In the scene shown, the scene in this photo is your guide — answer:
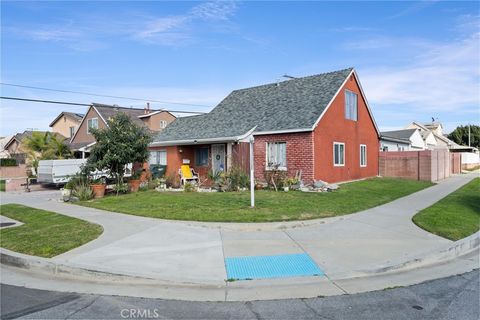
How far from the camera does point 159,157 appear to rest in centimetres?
2462

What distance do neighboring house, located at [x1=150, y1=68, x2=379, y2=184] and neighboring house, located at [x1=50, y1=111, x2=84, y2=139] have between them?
96.0 ft

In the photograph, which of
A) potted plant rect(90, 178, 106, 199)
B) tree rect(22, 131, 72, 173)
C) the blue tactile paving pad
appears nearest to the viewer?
the blue tactile paving pad

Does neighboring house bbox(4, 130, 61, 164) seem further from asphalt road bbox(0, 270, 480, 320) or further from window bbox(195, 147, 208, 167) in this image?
asphalt road bbox(0, 270, 480, 320)

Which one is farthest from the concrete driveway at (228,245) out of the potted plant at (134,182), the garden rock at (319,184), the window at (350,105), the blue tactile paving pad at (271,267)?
the window at (350,105)

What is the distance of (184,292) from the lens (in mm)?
5793

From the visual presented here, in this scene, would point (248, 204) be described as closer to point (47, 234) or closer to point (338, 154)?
point (47, 234)

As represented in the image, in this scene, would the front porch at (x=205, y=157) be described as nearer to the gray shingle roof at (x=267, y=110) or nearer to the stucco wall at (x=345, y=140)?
the gray shingle roof at (x=267, y=110)

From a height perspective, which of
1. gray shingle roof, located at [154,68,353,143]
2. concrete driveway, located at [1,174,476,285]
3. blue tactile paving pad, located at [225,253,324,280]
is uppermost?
gray shingle roof, located at [154,68,353,143]

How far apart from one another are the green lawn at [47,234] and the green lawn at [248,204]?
6.44ft

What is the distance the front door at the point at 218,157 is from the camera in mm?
21375

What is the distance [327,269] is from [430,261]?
2134 millimetres

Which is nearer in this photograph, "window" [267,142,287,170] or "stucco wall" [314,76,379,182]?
"stucco wall" [314,76,379,182]

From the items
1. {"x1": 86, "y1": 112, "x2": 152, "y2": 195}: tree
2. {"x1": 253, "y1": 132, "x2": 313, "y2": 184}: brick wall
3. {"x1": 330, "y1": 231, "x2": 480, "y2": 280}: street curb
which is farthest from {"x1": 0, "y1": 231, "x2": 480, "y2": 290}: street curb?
{"x1": 253, "y1": 132, "x2": 313, "y2": 184}: brick wall

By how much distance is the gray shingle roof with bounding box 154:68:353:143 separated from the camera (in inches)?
791
